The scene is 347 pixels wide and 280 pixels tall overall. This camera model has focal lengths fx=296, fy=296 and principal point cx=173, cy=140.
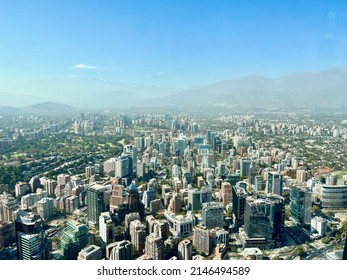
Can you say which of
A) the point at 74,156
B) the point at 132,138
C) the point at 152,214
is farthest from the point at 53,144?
the point at 152,214

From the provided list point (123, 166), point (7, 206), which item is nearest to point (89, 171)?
point (123, 166)

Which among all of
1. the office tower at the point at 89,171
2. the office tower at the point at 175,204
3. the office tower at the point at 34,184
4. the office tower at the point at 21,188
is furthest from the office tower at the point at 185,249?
the office tower at the point at 89,171

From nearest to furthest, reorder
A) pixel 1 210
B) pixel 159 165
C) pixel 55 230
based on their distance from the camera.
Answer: pixel 55 230 < pixel 1 210 < pixel 159 165

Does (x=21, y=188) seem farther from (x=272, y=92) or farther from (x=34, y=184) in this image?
(x=272, y=92)

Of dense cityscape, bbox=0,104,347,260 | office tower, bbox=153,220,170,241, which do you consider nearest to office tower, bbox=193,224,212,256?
dense cityscape, bbox=0,104,347,260

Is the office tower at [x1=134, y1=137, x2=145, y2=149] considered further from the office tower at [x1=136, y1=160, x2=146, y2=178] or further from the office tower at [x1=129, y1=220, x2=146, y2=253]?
the office tower at [x1=129, y1=220, x2=146, y2=253]

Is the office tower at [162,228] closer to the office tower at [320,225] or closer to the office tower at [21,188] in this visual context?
the office tower at [320,225]

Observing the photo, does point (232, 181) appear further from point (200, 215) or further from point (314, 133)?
point (314, 133)
